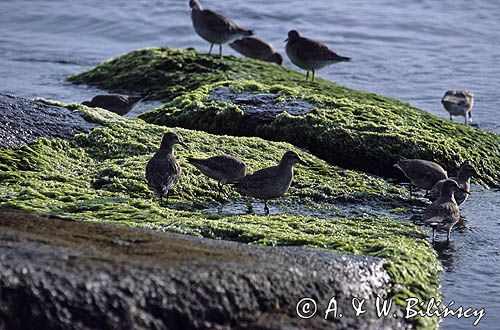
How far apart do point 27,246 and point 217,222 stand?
2.10 meters

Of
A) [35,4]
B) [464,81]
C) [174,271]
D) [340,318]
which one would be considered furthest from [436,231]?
[35,4]

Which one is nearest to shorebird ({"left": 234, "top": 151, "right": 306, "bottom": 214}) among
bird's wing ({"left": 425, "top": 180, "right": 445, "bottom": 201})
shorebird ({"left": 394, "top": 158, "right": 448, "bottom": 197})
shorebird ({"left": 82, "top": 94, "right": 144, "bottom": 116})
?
shorebird ({"left": 394, "top": 158, "right": 448, "bottom": 197})

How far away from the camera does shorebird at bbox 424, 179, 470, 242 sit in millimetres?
8500

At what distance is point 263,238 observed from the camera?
702 cm

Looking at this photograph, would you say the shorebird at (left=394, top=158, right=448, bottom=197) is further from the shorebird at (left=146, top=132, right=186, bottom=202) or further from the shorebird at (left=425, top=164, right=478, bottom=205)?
the shorebird at (left=146, top=132, right=186, bottom=202)

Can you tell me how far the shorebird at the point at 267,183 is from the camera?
857 cm

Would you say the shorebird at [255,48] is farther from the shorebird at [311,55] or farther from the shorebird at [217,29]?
the shorebird at [311,55]

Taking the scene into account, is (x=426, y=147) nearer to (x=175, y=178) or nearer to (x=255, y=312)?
(x=175, y=178)

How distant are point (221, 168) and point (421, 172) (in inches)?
88.6

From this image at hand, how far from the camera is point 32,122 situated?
9.38 metres

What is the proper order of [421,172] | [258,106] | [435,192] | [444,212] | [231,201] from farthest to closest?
[258,106]
[421,172]
[435,192]
[231,201]
[444,212]

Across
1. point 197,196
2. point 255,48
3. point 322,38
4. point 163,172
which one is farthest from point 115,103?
point 322,38

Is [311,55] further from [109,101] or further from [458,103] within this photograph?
[109,101]

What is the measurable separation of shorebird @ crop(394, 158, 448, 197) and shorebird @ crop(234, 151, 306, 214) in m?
1.50
